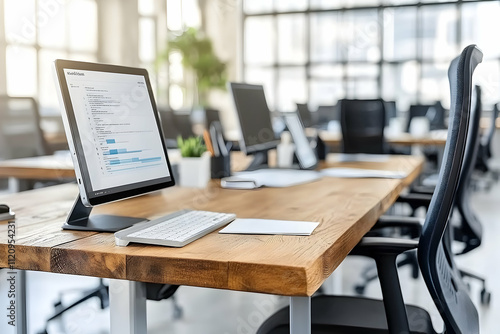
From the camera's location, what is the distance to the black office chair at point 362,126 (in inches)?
211

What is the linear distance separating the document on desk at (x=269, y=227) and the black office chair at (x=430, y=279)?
15 cm

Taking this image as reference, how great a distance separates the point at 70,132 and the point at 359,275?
2789 mm

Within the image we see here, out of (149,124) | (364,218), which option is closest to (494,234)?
(364,218)

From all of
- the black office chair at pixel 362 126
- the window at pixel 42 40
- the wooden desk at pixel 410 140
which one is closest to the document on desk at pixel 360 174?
the black office chair at pixel 362 126

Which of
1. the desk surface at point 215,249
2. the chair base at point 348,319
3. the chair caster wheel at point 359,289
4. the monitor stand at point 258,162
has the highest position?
the monitor stand at point 258,162

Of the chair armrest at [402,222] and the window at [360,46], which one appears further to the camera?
the window at [360,46]

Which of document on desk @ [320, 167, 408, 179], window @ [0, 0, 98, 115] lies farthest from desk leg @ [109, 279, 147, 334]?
window @ [0, 0, 98, 115]

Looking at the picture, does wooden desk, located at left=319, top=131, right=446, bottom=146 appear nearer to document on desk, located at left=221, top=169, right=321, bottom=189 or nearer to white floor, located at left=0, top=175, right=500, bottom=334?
white floor, located at left=0, top=175, right=500, bottom=334

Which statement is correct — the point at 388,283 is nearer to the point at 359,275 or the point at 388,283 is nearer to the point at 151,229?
the point at 151,229

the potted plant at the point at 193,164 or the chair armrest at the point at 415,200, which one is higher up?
the potted plant at the point at 193,164

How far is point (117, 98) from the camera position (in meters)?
1.58

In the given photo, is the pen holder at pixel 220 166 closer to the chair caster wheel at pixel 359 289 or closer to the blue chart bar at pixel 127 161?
the blue chart bar at pixel 127 161

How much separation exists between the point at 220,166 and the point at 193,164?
0.32m

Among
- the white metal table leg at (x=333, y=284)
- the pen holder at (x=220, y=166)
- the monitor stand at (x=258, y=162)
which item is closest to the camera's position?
the pen holder at (x=220, y=166)
